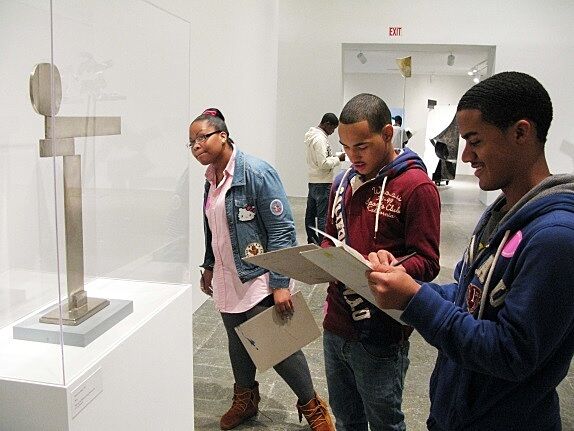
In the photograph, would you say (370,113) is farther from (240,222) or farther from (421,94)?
(421,94)

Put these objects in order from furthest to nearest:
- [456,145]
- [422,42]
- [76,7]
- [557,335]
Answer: [456,145] < [422,42] < [76,7] < [557,335]

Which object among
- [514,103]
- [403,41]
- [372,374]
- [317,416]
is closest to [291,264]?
[372,374]

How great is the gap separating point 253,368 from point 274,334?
20.2 inches

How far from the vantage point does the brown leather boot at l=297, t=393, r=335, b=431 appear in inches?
100

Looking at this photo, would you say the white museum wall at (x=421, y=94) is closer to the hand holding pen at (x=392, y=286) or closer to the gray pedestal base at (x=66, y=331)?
the gray pedestal base at (x=66, y=331)

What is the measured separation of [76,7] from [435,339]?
1196 millimetres

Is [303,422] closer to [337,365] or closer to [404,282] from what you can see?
[337,365]

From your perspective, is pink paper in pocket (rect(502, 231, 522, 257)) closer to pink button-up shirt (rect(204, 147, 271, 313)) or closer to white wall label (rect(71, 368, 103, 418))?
white wall label (rect(71, 368, 103, 418))

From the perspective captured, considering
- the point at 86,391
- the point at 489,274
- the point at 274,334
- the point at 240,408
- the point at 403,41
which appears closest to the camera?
the point at 489,274

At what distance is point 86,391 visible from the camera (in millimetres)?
1330

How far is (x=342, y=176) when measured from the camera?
76.8 inches

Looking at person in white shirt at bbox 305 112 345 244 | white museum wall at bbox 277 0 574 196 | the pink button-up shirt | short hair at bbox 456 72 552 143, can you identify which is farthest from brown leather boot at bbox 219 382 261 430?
white museum wall at bbox 277 0 574 196

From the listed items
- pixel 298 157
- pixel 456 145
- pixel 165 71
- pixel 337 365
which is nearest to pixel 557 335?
pixel 337 365

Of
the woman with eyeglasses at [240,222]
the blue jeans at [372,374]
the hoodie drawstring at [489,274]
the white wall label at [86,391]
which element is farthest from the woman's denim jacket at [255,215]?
the hoodie drawstring at [489,274]
